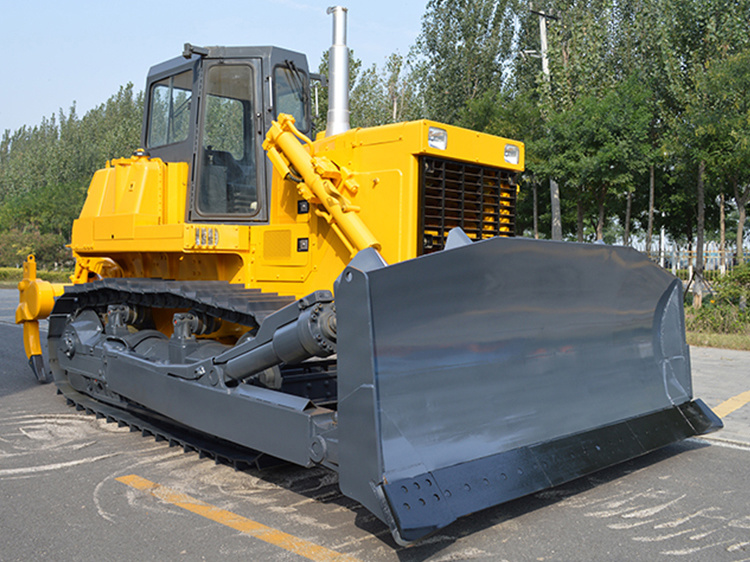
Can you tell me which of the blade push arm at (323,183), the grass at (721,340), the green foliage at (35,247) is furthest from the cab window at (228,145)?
the green foliage at (35,247)

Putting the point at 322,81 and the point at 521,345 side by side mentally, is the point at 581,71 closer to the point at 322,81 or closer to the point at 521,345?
the point at 322,81

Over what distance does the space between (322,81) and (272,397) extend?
3.58 metres

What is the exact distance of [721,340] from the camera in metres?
12.0

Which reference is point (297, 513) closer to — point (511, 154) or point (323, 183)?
point (323, 183)

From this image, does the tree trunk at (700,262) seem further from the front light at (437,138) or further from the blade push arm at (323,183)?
the blade push arm at (323,183)

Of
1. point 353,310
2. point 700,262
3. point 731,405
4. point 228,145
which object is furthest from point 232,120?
point 700,262

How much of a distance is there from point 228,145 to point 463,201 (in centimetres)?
219

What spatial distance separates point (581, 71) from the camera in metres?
22.0

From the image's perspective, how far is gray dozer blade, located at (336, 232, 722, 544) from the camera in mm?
3393

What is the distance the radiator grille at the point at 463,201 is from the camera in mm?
4988

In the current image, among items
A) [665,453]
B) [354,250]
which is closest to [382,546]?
[354,250]

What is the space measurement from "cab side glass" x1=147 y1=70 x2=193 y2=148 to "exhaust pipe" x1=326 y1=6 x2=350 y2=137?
129 cm

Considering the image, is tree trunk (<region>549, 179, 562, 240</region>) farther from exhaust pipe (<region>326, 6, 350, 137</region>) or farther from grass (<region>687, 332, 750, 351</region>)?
exhaust pipe (<region>326, 6, 350, 137</region>)

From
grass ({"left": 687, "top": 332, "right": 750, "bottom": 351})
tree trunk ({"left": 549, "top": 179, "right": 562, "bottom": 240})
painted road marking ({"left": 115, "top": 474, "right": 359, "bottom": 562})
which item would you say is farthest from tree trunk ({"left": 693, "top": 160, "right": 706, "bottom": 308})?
painted road marking ({"left": 115, "top": 474, "right": 359, "bottom": 562})
